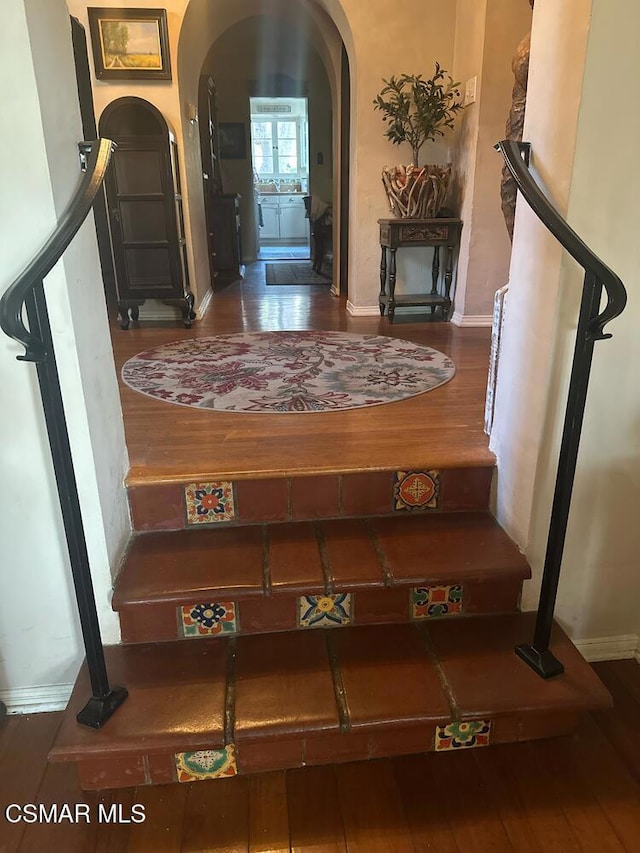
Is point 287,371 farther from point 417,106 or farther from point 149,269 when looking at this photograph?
point 417,106

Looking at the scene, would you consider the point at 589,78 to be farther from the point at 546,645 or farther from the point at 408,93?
the point at 408,93

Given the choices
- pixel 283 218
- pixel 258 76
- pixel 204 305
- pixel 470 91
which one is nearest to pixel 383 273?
pixel 470 91

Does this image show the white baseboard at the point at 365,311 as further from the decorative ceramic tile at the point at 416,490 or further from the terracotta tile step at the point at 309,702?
the terracotta tile step at the point at 309,702

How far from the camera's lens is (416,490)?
5.45 ft

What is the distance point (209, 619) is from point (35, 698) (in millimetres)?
479

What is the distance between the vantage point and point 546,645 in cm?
137

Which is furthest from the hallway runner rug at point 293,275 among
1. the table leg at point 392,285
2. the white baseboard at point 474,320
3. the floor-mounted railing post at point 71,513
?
the floor-mounted railing post at point 71,513

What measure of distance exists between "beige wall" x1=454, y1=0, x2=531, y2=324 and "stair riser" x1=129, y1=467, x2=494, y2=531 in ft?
7.52

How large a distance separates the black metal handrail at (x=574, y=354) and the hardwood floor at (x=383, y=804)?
8.2 inches

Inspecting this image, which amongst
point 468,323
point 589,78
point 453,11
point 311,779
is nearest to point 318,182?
point 453,11

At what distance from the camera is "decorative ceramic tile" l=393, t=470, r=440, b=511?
5.40 ft

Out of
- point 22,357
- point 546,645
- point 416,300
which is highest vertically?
point 22,357

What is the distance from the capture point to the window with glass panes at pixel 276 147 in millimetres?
10039

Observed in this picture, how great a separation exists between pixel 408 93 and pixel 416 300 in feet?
4.03
